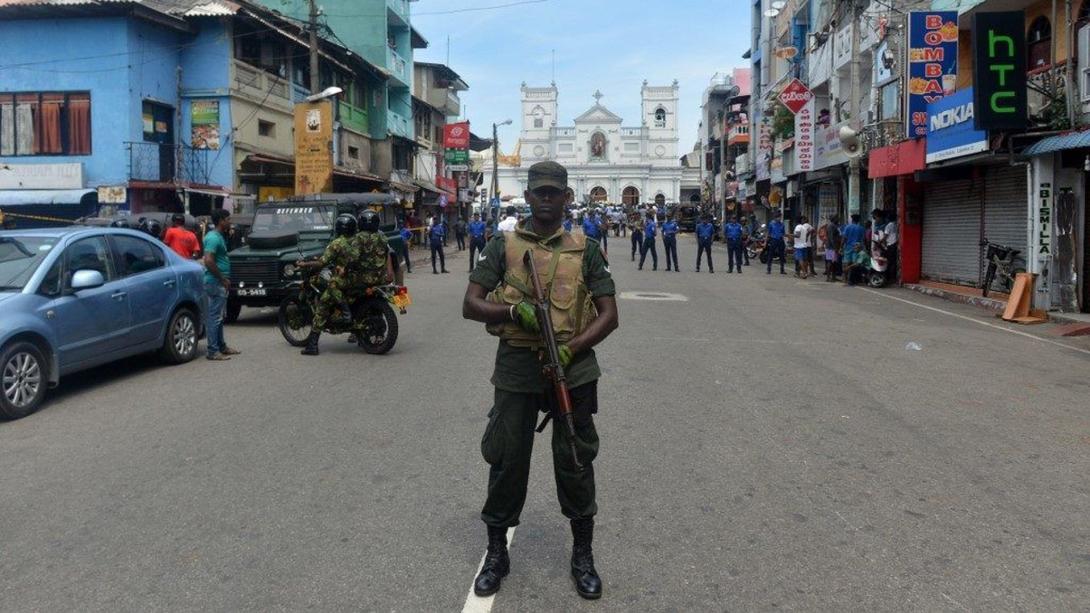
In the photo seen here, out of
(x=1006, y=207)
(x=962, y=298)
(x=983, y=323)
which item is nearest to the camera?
(x=983, y=323)

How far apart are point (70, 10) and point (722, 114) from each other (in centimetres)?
5309

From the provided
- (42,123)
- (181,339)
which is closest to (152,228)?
(181,339)

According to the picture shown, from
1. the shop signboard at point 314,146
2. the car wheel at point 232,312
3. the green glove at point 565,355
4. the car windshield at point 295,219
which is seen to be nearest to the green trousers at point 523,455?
the green glove at point 565,355

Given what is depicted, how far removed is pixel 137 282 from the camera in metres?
9.56

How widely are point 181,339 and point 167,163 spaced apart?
18015 mm

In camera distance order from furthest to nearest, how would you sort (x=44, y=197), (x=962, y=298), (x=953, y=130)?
(x=44, y=197), (x=962, y=298), (x=953, y=130)

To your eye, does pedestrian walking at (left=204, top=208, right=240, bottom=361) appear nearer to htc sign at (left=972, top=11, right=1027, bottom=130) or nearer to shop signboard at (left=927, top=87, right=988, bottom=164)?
htc sign at (left=972, top=11, right=1027, bottom=130)

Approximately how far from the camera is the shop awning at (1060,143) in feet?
44.5

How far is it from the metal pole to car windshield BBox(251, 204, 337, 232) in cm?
1656

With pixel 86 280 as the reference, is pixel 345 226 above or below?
above

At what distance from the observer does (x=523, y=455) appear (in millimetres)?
4090

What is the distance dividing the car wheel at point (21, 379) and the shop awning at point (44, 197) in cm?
1816

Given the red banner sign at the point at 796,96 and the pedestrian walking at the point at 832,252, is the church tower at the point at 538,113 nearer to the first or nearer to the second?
the red banner sign at the point at 796,96

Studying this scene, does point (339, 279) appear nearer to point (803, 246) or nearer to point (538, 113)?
point (803, 246)
